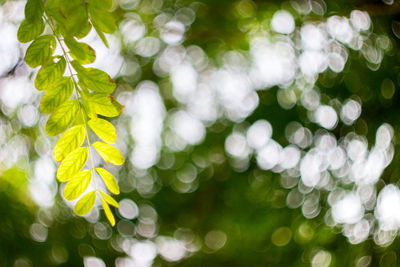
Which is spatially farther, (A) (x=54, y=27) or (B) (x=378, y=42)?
(B) (x=378, y=42)

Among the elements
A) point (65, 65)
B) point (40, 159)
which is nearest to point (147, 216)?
point (40, 159)

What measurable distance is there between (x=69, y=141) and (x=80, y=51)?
22 centimetres

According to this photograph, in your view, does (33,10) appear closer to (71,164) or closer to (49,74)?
(49,74)

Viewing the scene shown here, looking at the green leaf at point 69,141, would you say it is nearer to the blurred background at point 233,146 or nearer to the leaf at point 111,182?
the leaf at point 111,182

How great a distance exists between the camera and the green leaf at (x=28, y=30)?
830 mm

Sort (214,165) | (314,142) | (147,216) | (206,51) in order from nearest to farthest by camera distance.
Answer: (314,142) → (206,51) → (214,165) → (147,216)

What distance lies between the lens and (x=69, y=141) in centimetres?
90

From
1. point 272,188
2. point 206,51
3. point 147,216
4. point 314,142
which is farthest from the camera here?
point 147,216

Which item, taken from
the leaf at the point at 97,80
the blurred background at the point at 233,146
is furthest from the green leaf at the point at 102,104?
the blurred background at the point at 233,146

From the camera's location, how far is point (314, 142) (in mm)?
3018

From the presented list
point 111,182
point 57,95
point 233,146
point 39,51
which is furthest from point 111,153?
point 233,146

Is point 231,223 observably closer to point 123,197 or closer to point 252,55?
point 123,197

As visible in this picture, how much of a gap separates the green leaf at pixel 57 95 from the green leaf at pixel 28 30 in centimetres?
12

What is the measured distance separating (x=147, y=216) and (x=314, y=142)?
6.56 ft
